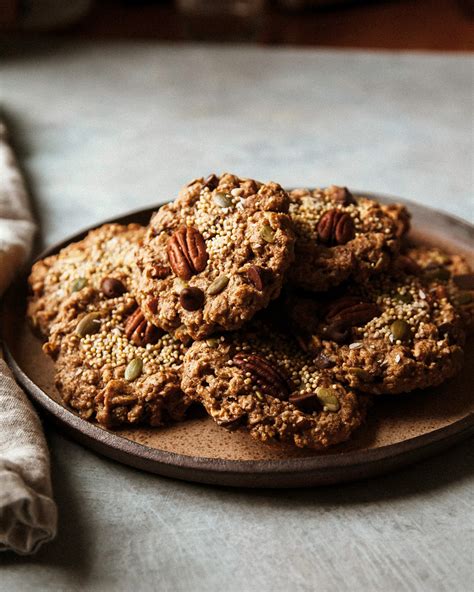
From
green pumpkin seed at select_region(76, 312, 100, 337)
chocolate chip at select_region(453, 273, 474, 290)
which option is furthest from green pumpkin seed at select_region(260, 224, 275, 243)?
chocolate chip at select_region(453, 273, 474, 290)

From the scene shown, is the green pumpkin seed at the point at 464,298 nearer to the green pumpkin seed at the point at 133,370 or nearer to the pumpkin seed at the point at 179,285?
the pumpkin seed at the point at 179,285

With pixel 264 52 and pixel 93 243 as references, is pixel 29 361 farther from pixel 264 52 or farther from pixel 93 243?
pixel 264 52

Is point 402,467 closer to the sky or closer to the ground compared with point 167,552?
closer to the sky

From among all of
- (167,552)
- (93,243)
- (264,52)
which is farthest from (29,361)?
(264,52)

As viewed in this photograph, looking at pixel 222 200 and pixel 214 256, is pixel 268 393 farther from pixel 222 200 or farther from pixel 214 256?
pixel 222 200

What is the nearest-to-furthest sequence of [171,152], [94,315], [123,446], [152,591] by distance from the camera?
[152,591], [123,446], [94,315], [171,152]

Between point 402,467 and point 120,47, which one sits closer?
point 402,467

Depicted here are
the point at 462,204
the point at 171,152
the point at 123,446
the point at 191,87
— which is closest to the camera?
the point at 123,446
